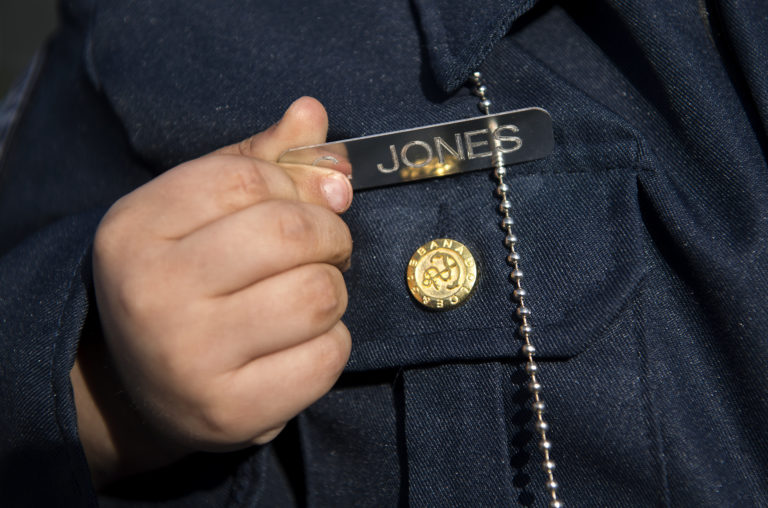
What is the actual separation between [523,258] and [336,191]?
18 centimetres

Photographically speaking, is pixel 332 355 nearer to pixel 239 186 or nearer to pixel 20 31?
pixel 239 186

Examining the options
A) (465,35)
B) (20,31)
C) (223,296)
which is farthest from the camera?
(20,31)

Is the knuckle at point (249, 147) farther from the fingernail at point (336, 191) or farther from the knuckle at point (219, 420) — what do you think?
the knuckle at point (219, 420)

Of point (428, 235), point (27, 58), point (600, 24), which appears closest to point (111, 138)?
point (428, 235)

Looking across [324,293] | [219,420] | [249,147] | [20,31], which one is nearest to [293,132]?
[249,147]

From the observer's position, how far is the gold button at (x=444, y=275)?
0.58m

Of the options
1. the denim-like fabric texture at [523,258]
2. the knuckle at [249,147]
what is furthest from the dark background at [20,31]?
the knuckle at [249,147]

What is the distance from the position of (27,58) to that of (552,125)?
233 cm

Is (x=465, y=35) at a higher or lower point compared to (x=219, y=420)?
higher

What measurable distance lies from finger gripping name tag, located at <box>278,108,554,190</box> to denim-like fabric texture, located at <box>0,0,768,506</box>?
24 mm

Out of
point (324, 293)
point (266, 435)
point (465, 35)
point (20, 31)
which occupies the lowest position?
point (20, 31)

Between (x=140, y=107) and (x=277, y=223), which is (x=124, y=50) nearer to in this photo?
(x=140, y=107)

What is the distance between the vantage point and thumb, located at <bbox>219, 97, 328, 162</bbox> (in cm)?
56

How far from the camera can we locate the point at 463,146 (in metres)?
0.59
